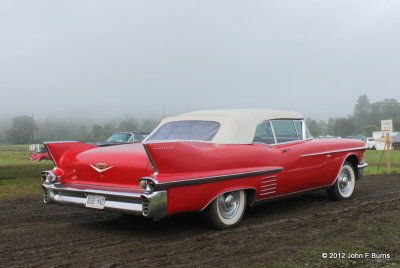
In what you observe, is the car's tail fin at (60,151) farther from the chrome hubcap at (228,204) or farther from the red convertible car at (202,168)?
the chrome hubcap at (228,204)

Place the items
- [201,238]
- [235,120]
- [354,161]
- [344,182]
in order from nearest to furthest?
[201,238] → [235,120] → [344,182] → [354,161]

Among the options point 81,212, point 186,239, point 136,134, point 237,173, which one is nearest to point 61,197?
point 81,212

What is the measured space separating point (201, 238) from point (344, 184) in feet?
11.2

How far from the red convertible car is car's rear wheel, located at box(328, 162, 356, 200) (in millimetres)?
361

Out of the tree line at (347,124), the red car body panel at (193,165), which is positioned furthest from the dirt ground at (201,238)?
the tree line at (347,124)

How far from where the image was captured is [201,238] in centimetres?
424

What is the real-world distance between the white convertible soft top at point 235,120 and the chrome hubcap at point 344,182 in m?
1.61

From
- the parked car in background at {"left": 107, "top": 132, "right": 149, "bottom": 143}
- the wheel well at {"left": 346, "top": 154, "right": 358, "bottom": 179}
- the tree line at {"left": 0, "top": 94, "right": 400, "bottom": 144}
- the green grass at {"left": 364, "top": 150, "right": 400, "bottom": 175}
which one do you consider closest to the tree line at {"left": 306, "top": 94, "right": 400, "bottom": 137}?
the tree line at {"left": 0, "top": 94, "right": 400, "bottom": 144}

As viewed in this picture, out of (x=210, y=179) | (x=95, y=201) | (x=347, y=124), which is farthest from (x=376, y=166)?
(x=347, y=124)

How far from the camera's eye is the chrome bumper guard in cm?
384

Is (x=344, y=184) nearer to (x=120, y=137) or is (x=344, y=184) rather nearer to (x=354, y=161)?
(x=354, y=161)

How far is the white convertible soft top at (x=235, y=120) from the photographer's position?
4.90 m

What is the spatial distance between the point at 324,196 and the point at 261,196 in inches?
94.7

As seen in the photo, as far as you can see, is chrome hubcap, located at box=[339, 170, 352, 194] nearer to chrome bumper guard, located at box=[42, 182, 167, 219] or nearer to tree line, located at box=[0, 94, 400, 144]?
chrome bumper guard, located at box=[42, 182, 167, 219]
